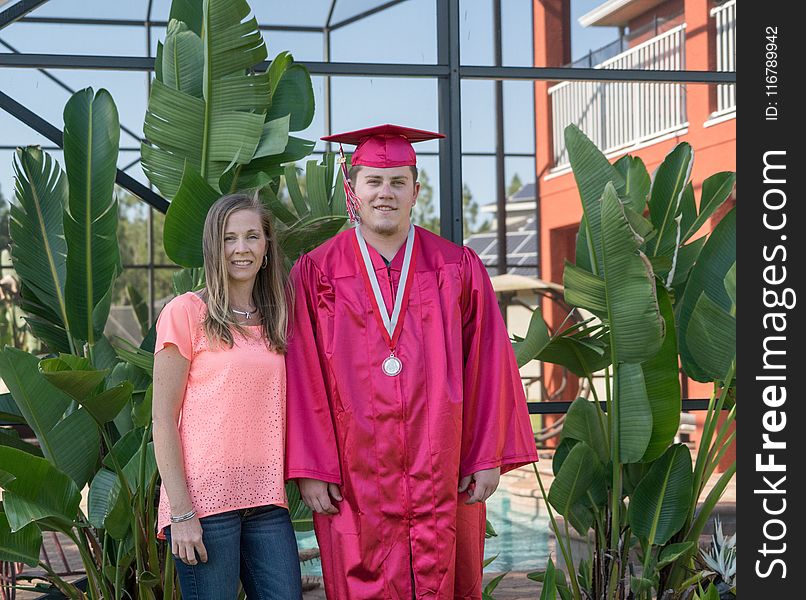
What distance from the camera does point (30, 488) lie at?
2.63m

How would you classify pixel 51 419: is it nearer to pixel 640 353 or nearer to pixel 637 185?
pixel 640 353

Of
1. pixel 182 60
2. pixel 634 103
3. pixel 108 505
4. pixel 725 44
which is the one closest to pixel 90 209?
pixel 182 60

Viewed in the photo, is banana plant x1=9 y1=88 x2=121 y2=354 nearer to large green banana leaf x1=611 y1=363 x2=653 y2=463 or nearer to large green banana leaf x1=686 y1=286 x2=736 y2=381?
large green banana leaf x1=611 y1=363 x2=653 y2=463

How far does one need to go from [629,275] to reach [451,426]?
89 cm

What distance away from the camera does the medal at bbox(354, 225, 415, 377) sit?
2.45 metres

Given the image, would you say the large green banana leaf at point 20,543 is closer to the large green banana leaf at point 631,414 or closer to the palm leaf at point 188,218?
the palm leaf at point 188,218

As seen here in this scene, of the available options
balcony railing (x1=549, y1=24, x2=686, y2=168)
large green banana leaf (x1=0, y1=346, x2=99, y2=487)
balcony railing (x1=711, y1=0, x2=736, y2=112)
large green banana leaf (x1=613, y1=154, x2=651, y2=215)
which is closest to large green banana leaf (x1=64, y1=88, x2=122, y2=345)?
large green banana leaf (x1=0, y1=346, x2=99, y2=487)

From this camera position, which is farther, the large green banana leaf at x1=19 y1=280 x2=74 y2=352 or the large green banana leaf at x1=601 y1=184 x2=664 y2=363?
the large green banana leaf at x1=19 y1=280 x2=74 y2=352

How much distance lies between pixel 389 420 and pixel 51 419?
3.59 ft

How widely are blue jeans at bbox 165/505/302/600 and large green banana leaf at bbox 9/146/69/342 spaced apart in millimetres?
1181

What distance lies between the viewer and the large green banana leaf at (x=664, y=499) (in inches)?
127
